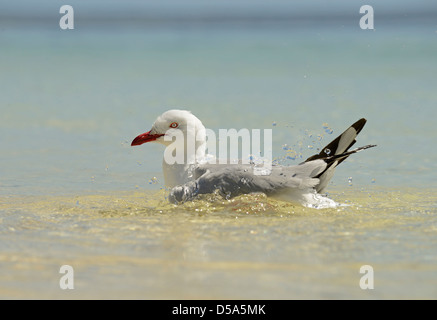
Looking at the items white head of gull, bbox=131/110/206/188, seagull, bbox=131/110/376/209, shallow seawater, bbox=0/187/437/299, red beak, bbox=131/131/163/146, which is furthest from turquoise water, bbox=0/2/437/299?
red beak, bbox=131/131/163/146

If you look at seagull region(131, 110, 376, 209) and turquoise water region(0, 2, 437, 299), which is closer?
turquoise water region(0, 2, 437, 299)

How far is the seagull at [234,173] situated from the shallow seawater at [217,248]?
0.08 m

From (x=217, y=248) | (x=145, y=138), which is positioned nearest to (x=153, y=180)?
(x=145, y=138)

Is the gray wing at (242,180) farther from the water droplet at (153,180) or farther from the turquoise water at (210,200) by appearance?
the water droplet at (153,180)

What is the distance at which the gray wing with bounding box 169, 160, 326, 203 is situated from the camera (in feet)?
15.6

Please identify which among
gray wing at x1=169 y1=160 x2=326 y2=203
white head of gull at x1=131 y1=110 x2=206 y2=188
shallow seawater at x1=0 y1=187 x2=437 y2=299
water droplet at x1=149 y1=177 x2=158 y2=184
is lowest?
shallow seawater at x1=0 y1=187 x2=437 y2=299

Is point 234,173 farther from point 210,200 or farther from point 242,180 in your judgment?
point 210,200

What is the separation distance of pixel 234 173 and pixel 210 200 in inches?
9.5

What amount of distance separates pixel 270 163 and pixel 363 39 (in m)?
16.2

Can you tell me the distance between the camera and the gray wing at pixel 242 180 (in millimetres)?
4742

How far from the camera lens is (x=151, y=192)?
5.70 meters

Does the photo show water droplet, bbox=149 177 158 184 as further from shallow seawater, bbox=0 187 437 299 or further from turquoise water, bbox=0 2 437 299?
shallow seawater, bbox=0 187 437 299

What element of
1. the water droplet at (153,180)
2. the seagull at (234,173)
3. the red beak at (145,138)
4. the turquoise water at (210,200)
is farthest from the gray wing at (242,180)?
the water droplet at (153,180)

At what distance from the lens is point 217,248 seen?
387 centimetres
